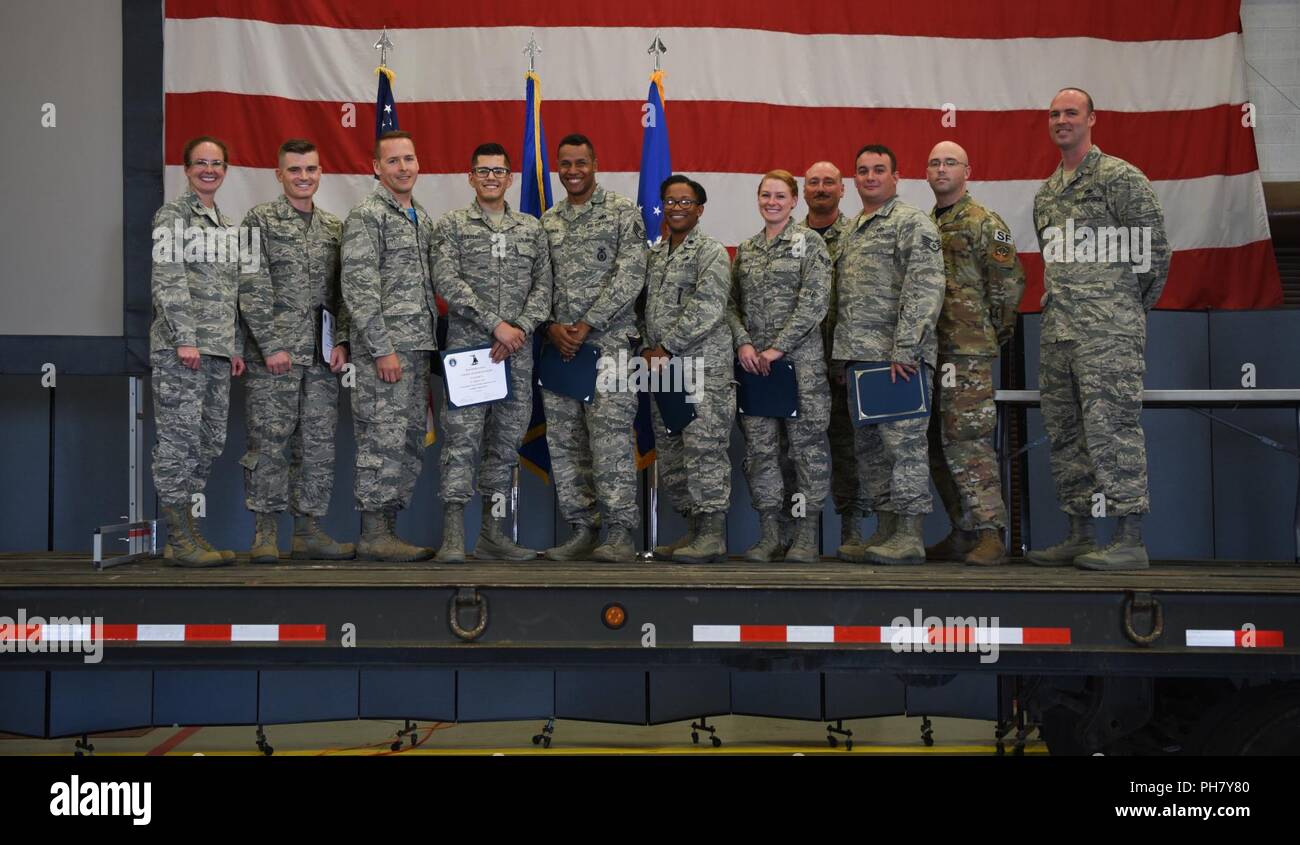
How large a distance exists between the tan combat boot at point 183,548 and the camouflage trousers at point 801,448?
203cm

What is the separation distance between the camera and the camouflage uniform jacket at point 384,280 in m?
4.32

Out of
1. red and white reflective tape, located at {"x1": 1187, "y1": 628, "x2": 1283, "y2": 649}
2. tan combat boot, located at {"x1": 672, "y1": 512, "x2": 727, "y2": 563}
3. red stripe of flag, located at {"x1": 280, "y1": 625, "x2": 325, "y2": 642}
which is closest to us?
red and white reflective tape, located at {"x1": 1187, "y1": 628, "x2": 1283, "y2": 649}

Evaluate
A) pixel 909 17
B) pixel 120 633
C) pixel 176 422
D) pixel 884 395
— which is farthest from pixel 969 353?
pixel 120 633

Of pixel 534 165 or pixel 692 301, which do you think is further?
pixel 534 165

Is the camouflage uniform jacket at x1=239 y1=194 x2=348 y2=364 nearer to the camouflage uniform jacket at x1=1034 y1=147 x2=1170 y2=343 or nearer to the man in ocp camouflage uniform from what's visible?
the man in ocp camouflage uniform

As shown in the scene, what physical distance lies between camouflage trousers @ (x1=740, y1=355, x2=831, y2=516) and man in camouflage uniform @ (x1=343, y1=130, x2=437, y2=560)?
1335 mm

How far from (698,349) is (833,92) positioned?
92.0 inches

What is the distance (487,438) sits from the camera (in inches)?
181

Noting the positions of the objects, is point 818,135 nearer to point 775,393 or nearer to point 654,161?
point 654,161

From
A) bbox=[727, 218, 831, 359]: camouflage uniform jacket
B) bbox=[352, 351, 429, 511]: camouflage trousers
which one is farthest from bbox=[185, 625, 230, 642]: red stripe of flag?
bbox=[727, 218, 831, 359]: camouflage uniform jacket

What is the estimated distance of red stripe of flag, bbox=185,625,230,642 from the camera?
308 cm

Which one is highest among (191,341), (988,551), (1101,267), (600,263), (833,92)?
(833,92)

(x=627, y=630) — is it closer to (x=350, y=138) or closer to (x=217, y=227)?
(x=217, y=227)

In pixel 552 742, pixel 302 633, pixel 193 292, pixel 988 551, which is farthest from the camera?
pixel 552 742
